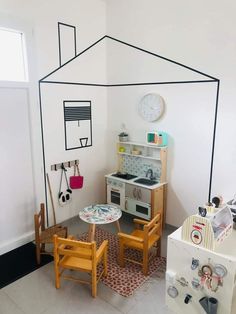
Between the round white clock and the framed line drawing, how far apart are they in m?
0.86

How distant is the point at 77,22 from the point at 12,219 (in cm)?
290

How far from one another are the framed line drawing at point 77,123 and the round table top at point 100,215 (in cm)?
110

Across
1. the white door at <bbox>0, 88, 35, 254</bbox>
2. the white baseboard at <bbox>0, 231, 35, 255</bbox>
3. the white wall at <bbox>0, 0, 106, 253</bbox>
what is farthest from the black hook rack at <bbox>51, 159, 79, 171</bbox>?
the white baseboard at <bbox>0, 231, 35, 255</bbox>

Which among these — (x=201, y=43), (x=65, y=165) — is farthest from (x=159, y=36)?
(x=65, y=165)

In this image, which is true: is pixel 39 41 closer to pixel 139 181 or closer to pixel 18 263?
pixel 139 181

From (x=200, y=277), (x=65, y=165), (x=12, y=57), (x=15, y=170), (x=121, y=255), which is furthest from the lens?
(x=65, y=165)

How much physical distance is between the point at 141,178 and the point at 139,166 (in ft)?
0.66

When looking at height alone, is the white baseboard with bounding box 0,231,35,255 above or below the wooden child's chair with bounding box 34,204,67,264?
below

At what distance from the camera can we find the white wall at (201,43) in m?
3.01

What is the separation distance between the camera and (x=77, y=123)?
395cm

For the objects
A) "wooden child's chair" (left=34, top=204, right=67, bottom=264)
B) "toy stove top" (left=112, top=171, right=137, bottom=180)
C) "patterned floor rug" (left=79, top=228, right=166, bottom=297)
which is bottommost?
"patterned floor rug" (left=79, top=228, right=166, bottom=297)

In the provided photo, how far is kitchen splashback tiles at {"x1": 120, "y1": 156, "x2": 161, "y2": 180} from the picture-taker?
3.83m

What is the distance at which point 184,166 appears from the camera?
3602mm

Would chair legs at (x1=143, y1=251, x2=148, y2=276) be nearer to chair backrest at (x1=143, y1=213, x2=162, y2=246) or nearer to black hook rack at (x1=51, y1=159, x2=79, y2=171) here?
chair backrest at (x1=143, y1=213, x2=162, y2=246)
